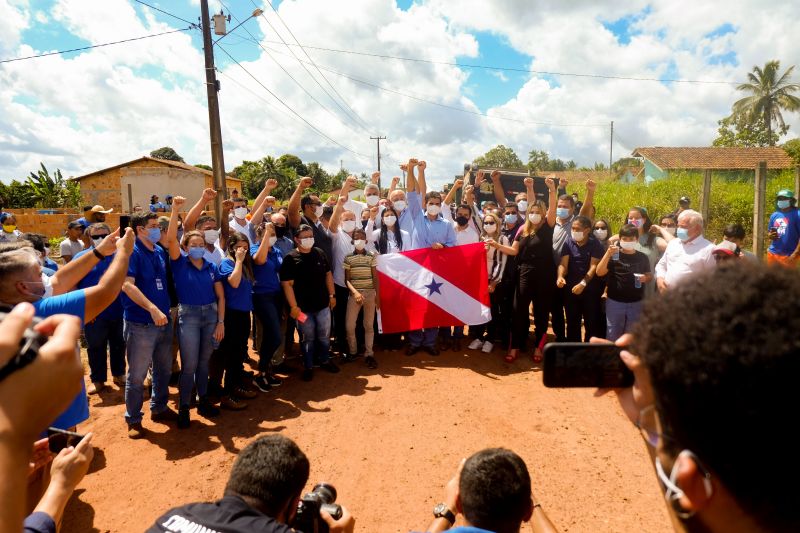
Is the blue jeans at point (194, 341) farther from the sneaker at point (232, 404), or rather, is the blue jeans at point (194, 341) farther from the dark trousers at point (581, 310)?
the dark trousers at point (581, 310)

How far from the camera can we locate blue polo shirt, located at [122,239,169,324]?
4688mm

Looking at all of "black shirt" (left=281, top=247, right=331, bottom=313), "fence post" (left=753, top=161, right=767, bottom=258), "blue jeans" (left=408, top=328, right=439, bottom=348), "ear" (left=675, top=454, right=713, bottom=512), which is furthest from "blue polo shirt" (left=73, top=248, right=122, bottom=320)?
"fence post" (left=753, top=161, right=767, bottom=258)

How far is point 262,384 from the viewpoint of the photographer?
5961 mm

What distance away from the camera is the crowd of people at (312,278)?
4.89 meters

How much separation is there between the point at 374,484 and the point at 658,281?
4.24 meters

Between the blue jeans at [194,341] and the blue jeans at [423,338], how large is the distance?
309cm

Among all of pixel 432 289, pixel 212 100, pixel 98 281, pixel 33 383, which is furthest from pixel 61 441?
pixel 212 100

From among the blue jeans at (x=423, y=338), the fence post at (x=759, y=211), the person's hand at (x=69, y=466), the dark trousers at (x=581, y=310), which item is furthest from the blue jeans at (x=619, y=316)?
the person's hand at (x=69, y=466)

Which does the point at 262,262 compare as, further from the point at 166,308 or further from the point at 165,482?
the point at 165,482

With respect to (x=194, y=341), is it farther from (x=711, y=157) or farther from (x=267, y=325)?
(x=711, y=157)

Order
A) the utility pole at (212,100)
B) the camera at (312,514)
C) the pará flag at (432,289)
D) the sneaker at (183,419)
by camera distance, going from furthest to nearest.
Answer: the utility pole at (212,100), the pará flag at (432,289), the sneaker at (183,419), the camera at (312,514)

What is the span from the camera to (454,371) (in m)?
6.50

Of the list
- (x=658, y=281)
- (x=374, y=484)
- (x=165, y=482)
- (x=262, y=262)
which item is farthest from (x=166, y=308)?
(x=658, y=281)

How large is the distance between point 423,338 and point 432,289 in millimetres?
788
